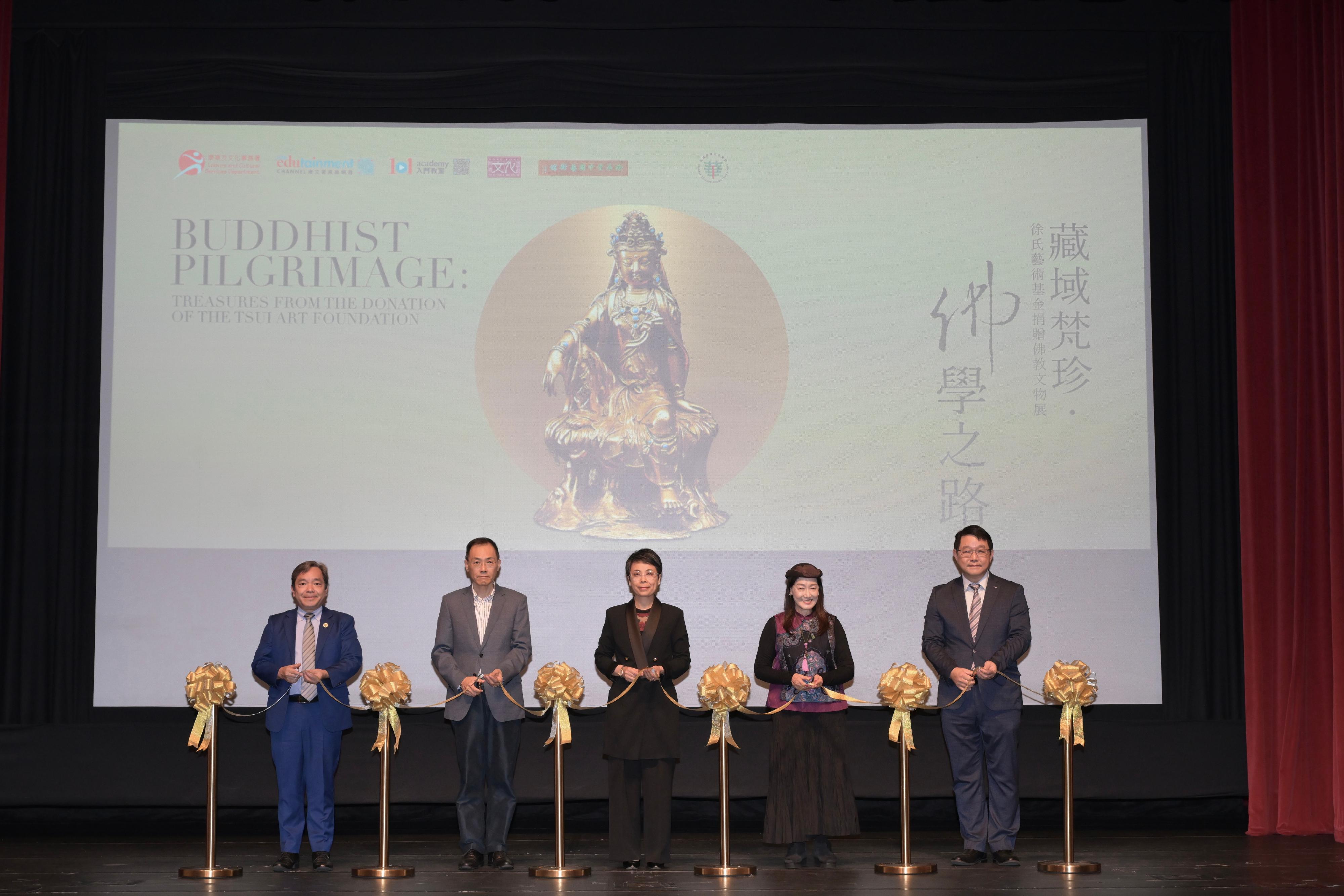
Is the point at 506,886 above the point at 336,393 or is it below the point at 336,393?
below

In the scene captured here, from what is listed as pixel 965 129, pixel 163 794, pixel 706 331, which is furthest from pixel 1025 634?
pixel 163 794

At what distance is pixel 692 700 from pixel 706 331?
1886 millimetres

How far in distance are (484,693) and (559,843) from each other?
0.70 m

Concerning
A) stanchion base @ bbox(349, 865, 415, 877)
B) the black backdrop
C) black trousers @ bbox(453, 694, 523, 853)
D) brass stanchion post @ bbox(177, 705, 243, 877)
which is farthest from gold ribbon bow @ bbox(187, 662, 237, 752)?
the black backdrop

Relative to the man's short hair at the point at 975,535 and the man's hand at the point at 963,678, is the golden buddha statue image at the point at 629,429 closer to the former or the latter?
the man's short hair at the point at 975,535

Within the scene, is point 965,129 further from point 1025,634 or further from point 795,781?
point 795,781

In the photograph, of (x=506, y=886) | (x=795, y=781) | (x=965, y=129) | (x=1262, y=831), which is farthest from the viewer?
(x=965, y=129)

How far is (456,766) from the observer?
6184 millimetres

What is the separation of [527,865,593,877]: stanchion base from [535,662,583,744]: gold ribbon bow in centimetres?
50

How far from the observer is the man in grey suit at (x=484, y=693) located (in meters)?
5.20

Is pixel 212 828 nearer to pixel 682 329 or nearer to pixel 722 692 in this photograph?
pixel 722 692

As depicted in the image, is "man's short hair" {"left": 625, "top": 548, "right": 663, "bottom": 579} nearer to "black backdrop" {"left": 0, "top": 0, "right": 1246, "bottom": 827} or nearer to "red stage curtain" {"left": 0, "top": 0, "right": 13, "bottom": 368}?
"black backdrop" {"left": 0, "top": 0, "right": 1246, "bottom": 827}

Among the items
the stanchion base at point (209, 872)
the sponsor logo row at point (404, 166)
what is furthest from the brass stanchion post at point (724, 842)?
the sponsor logo row at point (404, 166)

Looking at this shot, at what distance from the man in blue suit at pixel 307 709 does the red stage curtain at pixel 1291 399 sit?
434 cm
